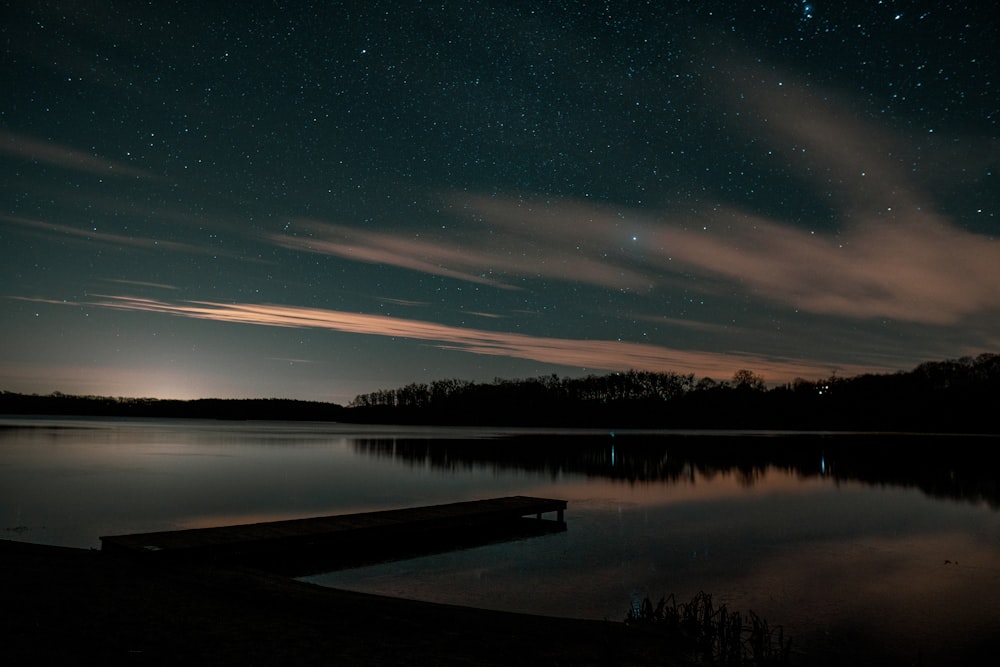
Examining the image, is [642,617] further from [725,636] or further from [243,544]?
[243,544]

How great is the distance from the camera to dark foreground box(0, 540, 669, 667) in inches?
250

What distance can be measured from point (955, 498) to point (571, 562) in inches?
834

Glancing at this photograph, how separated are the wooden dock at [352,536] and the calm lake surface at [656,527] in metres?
1.10

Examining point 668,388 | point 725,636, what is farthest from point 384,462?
point 668,388

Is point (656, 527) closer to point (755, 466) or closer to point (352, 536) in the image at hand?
point (352, 536)

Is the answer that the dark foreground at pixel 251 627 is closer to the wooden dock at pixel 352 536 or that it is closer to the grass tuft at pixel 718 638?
the grass tuft at pixel 718 638

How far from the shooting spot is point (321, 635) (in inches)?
279

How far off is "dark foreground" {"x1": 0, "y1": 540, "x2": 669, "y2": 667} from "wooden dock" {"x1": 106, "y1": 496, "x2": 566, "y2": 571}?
6.62 ft

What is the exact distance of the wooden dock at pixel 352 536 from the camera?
12.0m

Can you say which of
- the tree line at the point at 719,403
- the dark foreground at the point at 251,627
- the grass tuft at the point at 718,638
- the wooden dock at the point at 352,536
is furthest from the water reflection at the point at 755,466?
the tree line at the point at 719,403

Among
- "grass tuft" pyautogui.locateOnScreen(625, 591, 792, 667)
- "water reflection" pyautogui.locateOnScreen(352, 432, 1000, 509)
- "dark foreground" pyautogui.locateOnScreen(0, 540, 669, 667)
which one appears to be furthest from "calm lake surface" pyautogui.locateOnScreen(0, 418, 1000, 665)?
Answer: "dark foreground" pyautogui.locateOnScreen(0, 540, 669, 667)

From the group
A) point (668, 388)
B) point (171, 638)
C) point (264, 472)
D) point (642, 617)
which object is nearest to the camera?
point (171, 638)

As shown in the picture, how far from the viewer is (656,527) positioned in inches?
785

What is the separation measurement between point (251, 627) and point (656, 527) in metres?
14.7
